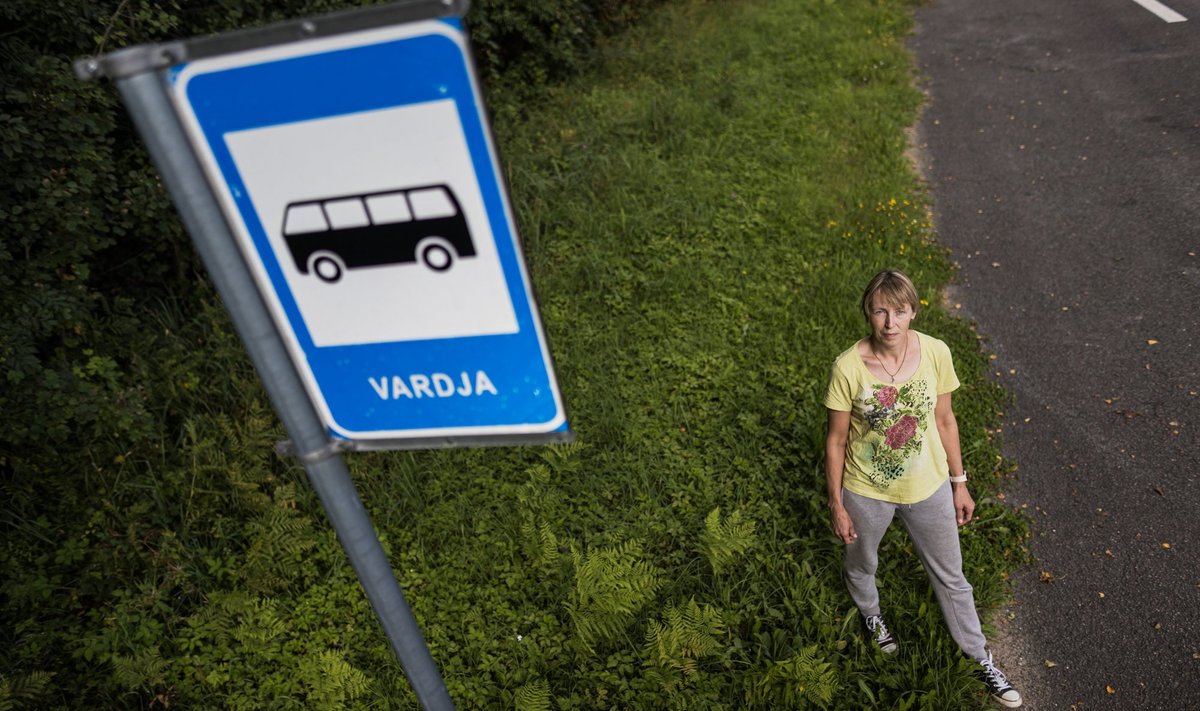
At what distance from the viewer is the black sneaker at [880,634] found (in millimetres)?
3600

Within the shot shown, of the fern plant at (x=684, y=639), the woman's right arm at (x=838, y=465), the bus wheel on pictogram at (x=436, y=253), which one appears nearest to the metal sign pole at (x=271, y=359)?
the bus wheel on pictogram at (x=436, y=253)

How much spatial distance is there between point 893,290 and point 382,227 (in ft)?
7.61

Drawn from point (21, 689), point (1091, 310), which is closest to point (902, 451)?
point (1091, 310)

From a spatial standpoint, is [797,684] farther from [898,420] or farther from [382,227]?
[382,227]

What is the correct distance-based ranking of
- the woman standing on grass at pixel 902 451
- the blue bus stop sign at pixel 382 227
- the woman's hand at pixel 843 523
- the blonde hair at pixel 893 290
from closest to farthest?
the blue bus stop sign at pixel 382 227, the blonde hair at pixel 893 290, the woman standing on grass at pixel 902 451, the woman's hand at pixel 843 523

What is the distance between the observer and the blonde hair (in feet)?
9.84

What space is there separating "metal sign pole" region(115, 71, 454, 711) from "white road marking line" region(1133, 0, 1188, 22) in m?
12.4

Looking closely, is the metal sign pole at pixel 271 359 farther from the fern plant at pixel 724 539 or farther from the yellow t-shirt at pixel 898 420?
the fern plant at pixel 724 539

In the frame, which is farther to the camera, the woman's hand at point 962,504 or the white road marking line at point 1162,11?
the white road marking line at point 1162,11

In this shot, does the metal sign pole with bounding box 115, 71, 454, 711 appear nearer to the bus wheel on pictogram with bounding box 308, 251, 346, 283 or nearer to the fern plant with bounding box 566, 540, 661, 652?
the bus wheel on pictogram with bounding box 308, 251, 346, 283

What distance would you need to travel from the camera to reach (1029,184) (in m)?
7.17

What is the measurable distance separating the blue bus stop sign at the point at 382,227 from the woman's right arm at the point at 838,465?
6.81ft

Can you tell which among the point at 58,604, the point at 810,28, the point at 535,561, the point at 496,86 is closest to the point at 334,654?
the point at 535,561

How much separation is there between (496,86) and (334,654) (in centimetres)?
822
